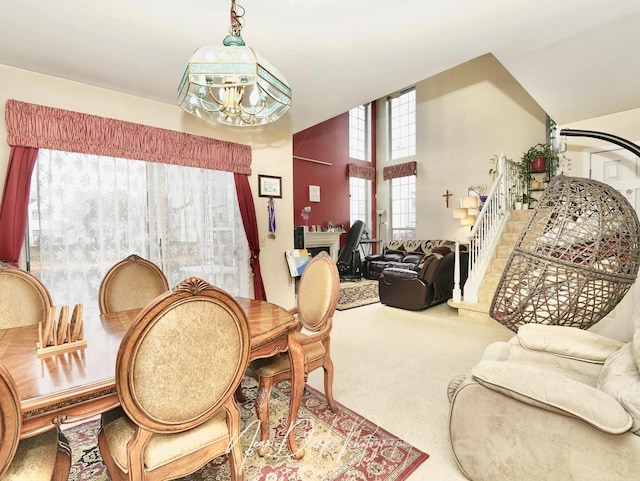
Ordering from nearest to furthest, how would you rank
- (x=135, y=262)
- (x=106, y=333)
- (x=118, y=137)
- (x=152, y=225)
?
(x=106, y=333)
(x=135, y=262)
(x=118, y=137)
(x=152, y=225)

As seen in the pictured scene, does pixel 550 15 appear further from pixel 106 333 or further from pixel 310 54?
pixel 106 333

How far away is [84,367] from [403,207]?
26.6 ft

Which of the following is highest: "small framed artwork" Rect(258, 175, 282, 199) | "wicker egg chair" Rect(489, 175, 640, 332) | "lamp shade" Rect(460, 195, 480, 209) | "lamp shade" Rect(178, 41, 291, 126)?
"lamp shade" Rect(178, 41, 291, 126)

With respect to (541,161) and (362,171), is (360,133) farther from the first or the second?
(541,161)

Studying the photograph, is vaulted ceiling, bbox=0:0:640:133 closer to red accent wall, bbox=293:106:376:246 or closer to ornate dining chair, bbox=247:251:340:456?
ornate dining chair, bbox=247:251:340:456

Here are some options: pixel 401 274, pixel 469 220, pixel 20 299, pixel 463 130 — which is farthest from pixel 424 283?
pixel 463 130

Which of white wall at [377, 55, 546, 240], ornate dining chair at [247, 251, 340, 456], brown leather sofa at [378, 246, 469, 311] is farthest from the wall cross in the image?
ornate dining chair at [247, 251, 340, 456]

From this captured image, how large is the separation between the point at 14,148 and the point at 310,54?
2522mm

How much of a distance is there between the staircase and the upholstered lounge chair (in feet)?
8.21

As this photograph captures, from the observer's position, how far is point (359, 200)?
28.2 feet

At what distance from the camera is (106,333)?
5.31 feet

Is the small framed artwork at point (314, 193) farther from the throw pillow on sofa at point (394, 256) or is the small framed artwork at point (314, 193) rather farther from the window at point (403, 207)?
the window at point (403, 207)

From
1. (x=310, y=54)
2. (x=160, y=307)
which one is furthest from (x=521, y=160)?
(x=160, y=307)

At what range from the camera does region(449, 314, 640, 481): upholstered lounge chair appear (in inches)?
44.2
